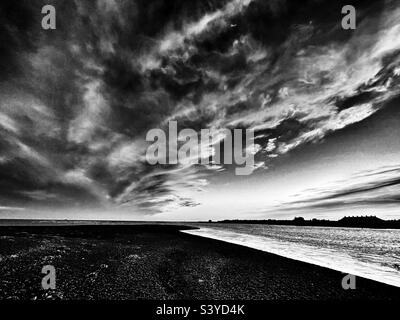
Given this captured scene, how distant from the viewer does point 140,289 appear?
8.95 metres

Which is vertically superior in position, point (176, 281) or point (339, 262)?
point (176, 281)

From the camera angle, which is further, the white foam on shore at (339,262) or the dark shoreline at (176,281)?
the white foam on shore at (339,262)

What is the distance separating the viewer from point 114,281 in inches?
391

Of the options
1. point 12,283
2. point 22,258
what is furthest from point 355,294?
point 22,258

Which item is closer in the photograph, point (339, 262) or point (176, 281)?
point (176, 281)

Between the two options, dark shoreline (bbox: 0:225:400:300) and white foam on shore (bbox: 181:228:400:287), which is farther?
white foam on shore (bbox: 181:228:400:287)

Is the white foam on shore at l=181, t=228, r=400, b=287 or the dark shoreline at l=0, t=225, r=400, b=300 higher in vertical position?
the dark shoreline at l=0, t=225, r=400, b=300

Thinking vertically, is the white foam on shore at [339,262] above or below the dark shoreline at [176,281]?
below
